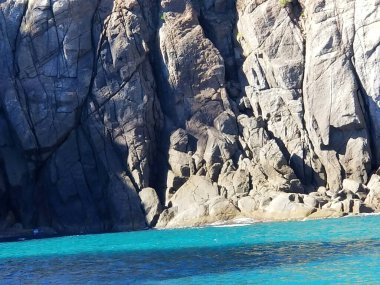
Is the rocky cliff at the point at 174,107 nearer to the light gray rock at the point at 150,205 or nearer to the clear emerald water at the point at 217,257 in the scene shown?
the light gray rock at the point at 150,205

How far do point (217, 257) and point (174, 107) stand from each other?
28537 millimetres

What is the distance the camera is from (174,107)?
56.4 metres

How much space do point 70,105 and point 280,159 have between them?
16310 mm

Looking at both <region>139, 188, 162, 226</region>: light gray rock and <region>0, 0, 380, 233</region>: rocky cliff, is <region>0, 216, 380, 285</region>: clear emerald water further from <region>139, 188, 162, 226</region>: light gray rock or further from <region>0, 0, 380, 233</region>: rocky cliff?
<region>0, 0, 380, 233</region>: rocky cliff

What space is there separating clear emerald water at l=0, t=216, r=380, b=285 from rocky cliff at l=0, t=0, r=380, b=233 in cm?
886

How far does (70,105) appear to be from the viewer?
181 ft

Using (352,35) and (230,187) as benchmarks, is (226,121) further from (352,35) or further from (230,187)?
(352,35)

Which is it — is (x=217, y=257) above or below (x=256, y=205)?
below

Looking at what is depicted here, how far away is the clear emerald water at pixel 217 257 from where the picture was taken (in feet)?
76.6

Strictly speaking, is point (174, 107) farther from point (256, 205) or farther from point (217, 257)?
point (217, 257)

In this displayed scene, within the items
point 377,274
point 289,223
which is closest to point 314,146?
point 289,223

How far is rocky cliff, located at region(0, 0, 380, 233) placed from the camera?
51406 millimetres

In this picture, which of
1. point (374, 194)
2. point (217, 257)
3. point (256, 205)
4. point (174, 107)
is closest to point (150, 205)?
point (256, 205)

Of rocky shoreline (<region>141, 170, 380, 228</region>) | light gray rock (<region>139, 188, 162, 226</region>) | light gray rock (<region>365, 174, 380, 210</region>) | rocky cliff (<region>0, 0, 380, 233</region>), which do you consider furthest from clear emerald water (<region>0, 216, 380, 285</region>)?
rocky cliff (<region>0, 0, 380, 233</region>)
